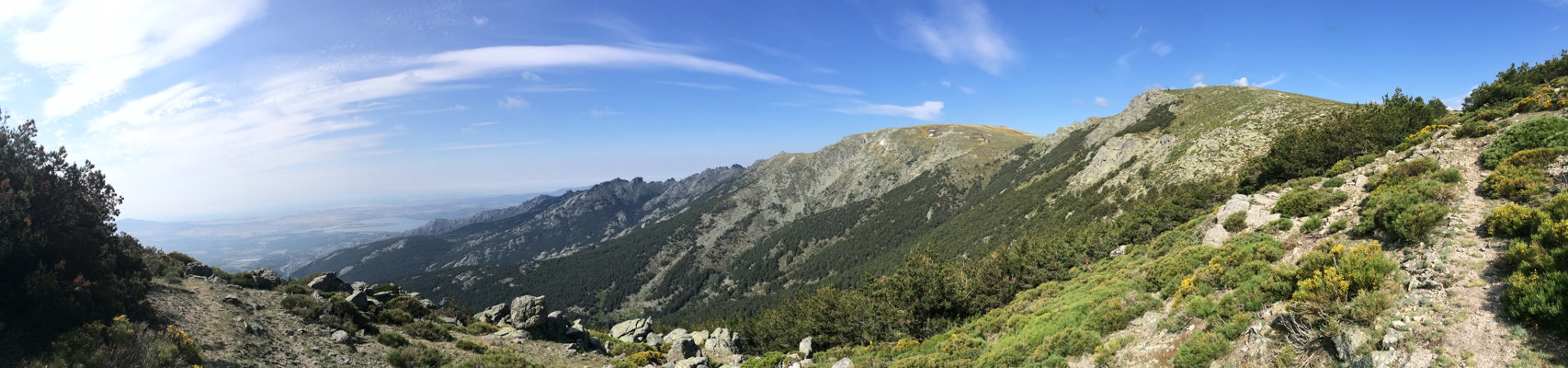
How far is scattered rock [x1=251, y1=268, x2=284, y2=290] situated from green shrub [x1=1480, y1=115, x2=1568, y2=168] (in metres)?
58.4

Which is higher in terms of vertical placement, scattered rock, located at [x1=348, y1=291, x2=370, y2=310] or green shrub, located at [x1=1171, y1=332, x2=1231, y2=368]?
green shrub, located at [x1=1171, y1=332, x2=1231, y2=368]

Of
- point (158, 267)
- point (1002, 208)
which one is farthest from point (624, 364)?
point (1002, 208)

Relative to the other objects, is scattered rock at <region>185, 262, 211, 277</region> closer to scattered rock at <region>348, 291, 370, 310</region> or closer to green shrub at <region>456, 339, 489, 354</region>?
scattered rock at <region>348, 291, 370, 310</region>

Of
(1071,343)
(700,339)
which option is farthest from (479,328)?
(1071,343)

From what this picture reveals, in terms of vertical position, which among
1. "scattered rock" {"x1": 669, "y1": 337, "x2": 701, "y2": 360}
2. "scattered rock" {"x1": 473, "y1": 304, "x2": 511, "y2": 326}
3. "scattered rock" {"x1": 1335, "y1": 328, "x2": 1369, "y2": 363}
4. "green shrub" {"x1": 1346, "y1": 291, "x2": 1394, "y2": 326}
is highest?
"green shrub" {"x1": 1346, "y1": 291, "x2": 1394, "y2": 326}

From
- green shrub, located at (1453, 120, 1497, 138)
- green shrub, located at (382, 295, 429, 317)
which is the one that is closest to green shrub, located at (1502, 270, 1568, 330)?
green shrub, located at (1453, 120, 1497, 138)

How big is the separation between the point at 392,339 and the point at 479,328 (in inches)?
341

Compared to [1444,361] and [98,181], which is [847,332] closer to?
[1444,361]

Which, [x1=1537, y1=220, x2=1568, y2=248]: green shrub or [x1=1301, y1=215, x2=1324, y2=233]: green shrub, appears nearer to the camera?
[x1=1537, y1=220, x2=1568, y2=248]: green shrub

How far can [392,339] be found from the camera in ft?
80.3

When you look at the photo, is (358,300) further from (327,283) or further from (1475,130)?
(1475,130)

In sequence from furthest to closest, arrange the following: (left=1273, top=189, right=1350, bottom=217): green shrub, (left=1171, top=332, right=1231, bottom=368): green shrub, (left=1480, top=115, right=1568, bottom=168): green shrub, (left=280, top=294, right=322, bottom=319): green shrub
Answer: (left=280, top=294, right=322, bottom=319): green shrub < (left=1273, top=189, right=1350, bottom=217): green shrub < (left=1480, top=115, right=1568, bottom=168): green shrub < (left=1171, top=332, right=1231, bottom=368): green shrub

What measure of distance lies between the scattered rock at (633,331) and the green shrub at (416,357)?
1629 centimetres

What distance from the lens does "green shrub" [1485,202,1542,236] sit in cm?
1147
